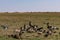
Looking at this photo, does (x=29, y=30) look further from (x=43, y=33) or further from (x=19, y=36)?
(x=19, y=36)

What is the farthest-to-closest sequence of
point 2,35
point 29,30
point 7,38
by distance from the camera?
point 29,30, point 2,35, point 7,38

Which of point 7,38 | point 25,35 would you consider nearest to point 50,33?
point 25,35

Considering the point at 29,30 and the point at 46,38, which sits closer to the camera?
the point at 46,38

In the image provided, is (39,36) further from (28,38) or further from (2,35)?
(2,35)

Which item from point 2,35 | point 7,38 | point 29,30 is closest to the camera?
point 7,38

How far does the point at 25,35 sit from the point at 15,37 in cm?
142

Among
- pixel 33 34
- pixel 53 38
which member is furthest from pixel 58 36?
pixel 33 34

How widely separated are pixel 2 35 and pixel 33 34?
2.89 m

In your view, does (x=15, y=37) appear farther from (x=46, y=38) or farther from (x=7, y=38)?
(x=46, y=38)

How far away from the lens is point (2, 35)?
2053cm

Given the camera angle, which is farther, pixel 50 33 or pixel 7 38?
pixel 50 33

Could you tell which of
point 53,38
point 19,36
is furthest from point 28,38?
point 53,38

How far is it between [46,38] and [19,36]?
2334 mm

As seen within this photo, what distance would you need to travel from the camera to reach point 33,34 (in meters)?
21.2
